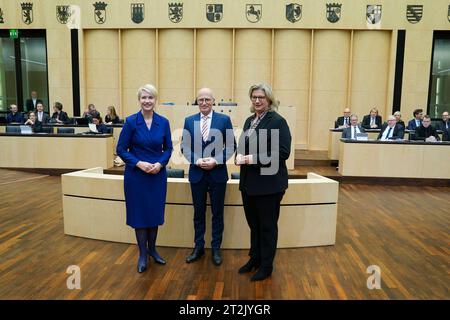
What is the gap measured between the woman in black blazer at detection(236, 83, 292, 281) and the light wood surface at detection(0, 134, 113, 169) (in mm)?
5517

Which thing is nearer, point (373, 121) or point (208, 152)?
point (208, 152)

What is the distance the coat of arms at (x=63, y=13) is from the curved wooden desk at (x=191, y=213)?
860cm

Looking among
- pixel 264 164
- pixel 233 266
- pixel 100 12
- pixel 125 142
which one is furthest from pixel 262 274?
pixel 100 12

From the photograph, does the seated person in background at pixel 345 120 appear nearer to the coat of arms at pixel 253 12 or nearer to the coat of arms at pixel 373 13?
the coat of arms at pixel 373 13

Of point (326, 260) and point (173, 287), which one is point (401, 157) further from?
point (173, 287)

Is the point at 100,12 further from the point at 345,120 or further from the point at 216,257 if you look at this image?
the point at 216,257

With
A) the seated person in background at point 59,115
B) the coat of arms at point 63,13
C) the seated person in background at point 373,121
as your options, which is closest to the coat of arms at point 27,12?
the coat of arms at point 63,13

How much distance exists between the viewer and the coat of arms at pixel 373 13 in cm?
1021

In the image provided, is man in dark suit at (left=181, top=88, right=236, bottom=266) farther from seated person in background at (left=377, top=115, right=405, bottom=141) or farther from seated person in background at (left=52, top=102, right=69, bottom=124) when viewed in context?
seated person in background at (left=52, top=102, right=69, bottom=124)

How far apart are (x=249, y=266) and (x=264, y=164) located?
0.93 metres

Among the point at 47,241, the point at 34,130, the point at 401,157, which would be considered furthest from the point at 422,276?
the point at 34,130

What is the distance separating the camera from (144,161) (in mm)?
3008

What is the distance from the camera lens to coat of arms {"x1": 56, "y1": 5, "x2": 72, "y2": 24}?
1077 cm

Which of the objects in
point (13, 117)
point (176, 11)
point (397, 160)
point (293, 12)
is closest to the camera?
point (397, 160)
